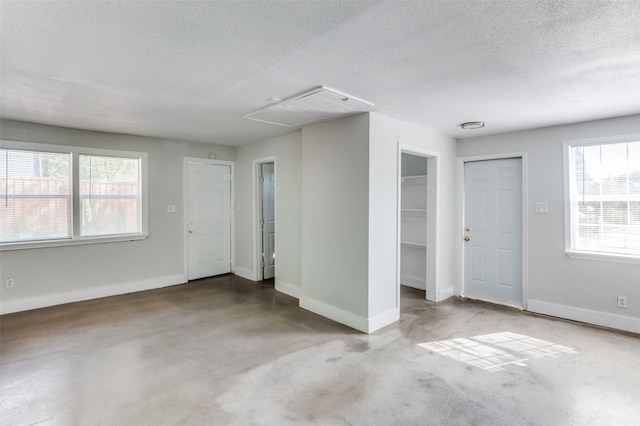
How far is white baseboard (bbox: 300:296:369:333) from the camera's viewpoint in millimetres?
3382

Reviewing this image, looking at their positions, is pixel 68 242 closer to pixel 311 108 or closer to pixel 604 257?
pixel 311 108

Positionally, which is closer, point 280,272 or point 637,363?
point 637,363

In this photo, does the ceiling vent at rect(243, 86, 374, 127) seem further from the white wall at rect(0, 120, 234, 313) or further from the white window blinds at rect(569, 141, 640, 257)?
the white window blinds at rect(569, 141, 640, 257)

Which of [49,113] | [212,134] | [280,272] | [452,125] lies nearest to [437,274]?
[452,125]

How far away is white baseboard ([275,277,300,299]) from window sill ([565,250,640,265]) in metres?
3.43

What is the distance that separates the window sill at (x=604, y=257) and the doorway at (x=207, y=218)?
5.15 meters

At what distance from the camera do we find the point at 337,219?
364 cm

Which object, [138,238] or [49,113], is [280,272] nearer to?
[138,238]

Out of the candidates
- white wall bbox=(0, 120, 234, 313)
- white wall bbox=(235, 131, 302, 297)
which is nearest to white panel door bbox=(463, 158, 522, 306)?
white wall bbox=(235, 131, 302, 297)

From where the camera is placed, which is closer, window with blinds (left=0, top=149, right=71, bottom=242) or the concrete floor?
the concrete floor

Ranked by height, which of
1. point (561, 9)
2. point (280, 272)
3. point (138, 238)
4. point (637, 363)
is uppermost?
point (561, 9)

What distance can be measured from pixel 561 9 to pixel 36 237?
18.4 feet

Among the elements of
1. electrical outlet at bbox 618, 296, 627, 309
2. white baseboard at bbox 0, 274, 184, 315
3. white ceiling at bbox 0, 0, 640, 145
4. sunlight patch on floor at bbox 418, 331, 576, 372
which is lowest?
sunlight patch on floor at bbox 418, 331, 576, 372

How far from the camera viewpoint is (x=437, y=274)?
436 centimetres
